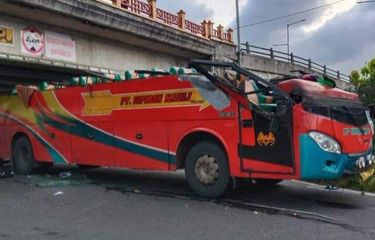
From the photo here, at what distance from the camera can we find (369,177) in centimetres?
990

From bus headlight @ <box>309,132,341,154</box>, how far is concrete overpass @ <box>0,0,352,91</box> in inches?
334

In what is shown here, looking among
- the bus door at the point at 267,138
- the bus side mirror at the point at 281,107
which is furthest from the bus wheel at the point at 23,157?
the bus side mirror at the point at 281,107

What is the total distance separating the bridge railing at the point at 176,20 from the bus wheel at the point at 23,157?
207 inches

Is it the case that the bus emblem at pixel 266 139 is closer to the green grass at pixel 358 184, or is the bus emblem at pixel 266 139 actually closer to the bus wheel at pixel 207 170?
the bus wheel at pixel 207 170

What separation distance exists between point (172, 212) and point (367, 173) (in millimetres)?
3649

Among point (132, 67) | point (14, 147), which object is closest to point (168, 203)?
point (14, 147)

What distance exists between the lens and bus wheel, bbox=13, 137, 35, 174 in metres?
13.5

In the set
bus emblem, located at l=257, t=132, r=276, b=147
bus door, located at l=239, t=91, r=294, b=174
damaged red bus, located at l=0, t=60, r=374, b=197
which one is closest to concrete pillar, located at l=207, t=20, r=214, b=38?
damaged red bus, located at l=0, t=60, r=374, b=197

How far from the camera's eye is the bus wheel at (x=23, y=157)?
13.5m

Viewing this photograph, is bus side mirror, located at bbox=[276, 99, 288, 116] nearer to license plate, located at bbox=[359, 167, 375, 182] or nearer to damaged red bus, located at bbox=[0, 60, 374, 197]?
damaged red bus, located at bbox=[0, 60, 374, 197]

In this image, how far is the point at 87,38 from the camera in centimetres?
1680

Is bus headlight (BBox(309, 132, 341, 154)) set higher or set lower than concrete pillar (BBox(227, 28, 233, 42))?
lower

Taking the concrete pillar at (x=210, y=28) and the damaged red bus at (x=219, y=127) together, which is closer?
the damaged red bus at (x=219, y=127)

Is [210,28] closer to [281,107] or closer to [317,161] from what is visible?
[281,107]
